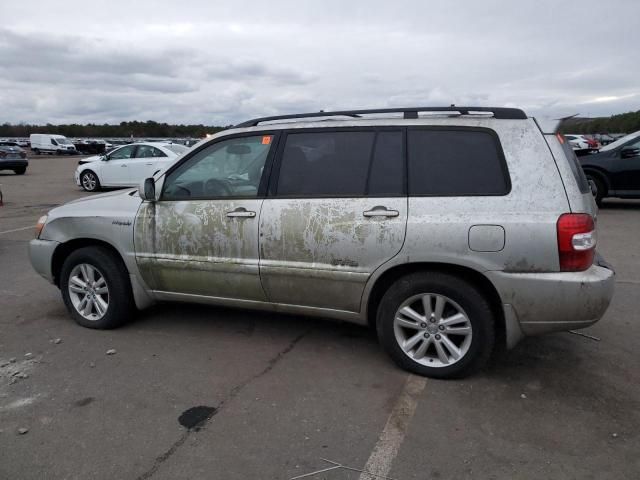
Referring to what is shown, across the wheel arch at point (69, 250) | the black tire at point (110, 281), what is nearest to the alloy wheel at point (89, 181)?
the wheel arch at point (69, 250)

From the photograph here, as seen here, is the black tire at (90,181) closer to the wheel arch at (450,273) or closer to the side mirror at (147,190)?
the side mirror at (147,190)

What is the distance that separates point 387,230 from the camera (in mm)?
3551

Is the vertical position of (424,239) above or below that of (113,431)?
above

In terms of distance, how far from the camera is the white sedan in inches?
634

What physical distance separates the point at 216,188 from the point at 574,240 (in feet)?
8.44

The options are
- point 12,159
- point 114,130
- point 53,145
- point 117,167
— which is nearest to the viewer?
point 117,167

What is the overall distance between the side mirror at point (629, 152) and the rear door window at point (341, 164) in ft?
30.3

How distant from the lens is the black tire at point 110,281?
14.8 ft

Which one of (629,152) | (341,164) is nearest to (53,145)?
(629,152)

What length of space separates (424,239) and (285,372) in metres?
1.35

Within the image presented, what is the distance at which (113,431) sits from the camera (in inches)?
120

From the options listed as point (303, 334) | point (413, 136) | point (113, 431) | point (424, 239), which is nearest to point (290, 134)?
point (413, 136)

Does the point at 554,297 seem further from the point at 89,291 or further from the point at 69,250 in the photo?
the point at 69,250

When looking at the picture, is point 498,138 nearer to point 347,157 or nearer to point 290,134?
point 347,157
